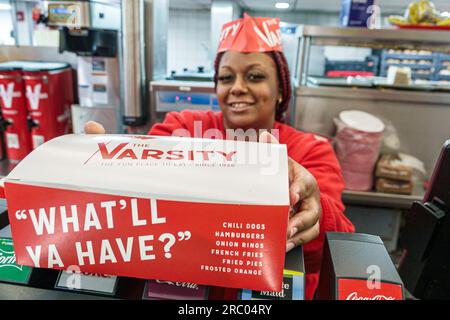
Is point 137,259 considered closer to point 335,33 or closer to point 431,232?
point 431,232

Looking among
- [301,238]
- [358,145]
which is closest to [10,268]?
[301,238]

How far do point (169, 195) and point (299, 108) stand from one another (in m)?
1.52

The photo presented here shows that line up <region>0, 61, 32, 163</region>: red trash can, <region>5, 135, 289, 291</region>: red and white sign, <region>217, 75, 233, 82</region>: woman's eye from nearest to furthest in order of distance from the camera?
<region>5, 135, 289, 291</region>: red and white sign
<region>217, 75, 233, 82</region>: woman's eye
<region>0, 61, 32, 163</region>: red trash can

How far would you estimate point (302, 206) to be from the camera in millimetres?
467

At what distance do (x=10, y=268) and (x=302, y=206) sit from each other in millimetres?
347

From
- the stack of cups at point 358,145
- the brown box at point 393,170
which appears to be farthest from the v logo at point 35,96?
the brown box at point 393,170

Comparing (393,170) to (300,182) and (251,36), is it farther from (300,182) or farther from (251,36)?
(300,182)

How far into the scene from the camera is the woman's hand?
0.41 m

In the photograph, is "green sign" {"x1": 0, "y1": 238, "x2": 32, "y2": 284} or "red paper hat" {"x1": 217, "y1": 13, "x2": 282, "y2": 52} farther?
"red paper hat" {"x1": 217, "y1": 13, "x2": 282, "y2": 52}

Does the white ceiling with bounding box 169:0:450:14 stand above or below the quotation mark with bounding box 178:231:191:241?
above

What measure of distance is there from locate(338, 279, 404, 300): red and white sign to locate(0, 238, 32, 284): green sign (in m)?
0.31

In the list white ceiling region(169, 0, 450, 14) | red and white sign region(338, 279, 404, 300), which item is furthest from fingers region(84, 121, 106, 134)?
white ceiling region(169, 0, 450, 14)

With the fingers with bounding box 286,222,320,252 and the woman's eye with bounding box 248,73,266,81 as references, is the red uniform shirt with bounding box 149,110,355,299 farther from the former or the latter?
the woman's eye with bounding box 248,73,266,81
